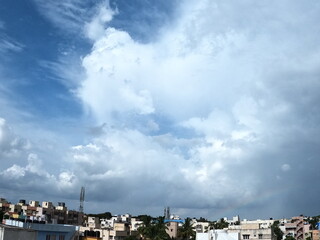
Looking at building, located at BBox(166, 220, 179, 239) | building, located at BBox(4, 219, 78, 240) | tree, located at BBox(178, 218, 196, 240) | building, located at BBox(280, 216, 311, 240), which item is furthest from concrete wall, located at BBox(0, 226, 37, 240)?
building, located at BBox(280, 216, 311, 240)

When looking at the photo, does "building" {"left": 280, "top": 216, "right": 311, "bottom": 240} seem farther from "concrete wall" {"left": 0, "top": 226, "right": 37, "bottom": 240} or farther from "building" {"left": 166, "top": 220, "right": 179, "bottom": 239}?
"concrete wall" {"left": 0, "top": 226, "right": 37, "bottom": 240}

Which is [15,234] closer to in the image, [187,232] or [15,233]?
[15,233]

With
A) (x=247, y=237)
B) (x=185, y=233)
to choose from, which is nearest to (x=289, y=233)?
(x=185, y=233)

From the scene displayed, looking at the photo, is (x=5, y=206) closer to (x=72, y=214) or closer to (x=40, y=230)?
(x=72, y=214)

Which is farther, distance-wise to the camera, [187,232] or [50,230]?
[187,232]

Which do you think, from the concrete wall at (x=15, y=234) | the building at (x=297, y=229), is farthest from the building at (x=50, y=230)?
the building at (x=297, y=229)

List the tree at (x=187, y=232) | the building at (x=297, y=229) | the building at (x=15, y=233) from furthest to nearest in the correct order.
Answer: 1. the building at (x=297, y=229)
2. the tree at (x=187, y=232)
3. the building at (x=15, y=233)

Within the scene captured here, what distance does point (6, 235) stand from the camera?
1464 inches

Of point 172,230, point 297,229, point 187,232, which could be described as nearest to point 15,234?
point 187,232

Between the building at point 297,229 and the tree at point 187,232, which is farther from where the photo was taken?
the building at point 297,229

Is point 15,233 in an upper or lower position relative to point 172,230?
lower

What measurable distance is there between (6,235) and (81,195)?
10057 centimetres

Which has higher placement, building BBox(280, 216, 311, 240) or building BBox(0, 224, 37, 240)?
building BBox(280, 216, 311, 240)

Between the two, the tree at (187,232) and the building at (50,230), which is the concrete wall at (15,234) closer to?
the building at (50,230)
